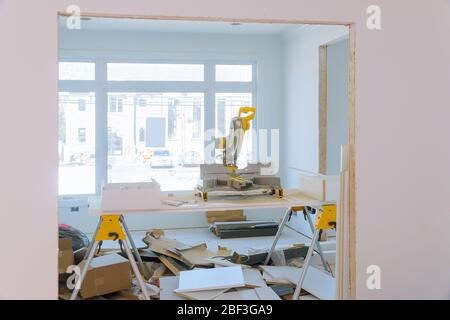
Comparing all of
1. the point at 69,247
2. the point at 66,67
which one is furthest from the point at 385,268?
the point at 66,67

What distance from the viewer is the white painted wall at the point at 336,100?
600 cm

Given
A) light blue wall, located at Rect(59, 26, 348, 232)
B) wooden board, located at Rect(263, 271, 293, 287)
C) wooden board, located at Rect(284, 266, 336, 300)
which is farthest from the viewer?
light blue wall, located at Rect(59, 26, 348, 232)

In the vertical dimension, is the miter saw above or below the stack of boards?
above

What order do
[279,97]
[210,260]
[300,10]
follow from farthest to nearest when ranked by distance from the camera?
[279,97]
[210,260]
[300,10]

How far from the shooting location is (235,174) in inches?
152

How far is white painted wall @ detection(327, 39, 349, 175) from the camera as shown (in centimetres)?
600

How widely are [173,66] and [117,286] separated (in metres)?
3.76

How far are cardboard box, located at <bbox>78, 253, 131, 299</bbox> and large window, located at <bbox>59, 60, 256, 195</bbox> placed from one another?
2878mm

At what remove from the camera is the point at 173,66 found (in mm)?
6637

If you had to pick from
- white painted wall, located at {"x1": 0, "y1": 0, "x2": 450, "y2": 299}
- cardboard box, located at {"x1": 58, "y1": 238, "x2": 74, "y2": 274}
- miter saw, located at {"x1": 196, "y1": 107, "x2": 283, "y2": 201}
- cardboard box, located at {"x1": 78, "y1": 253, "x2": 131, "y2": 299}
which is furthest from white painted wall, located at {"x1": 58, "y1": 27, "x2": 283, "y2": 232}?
white painted wall, located at {"x1": 0, "y1": 0, "x2": 450, "y2": 299}

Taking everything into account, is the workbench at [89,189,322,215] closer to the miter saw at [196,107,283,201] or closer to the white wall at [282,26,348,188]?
the miter saw at [196,107,283,201]

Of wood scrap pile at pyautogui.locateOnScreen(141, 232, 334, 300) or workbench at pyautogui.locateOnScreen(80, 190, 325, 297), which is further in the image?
wood scrap pile at pyautogui.locateOnScreen(141, 232, 334, 300)

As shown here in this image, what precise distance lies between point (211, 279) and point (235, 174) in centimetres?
85

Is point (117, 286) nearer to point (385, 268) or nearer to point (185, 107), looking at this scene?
point (385, 268)
